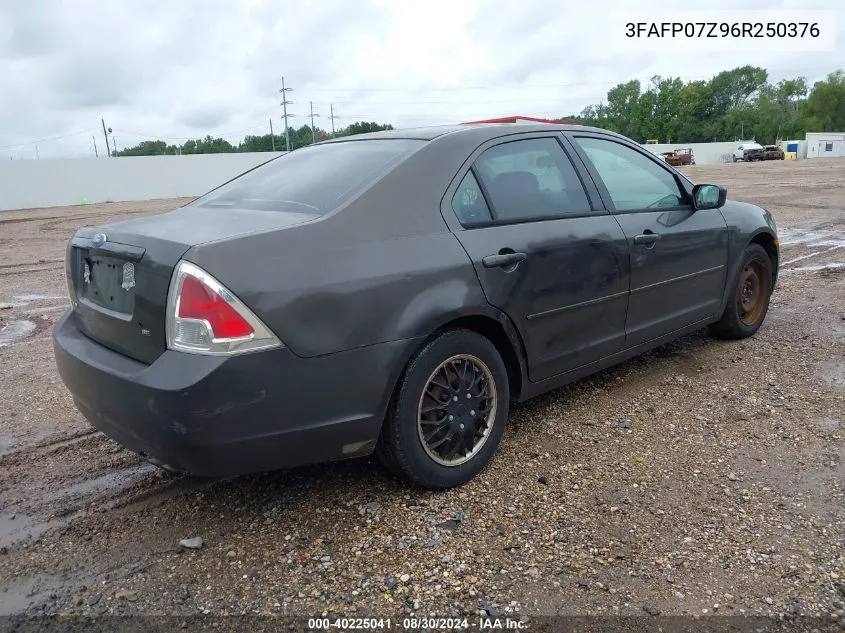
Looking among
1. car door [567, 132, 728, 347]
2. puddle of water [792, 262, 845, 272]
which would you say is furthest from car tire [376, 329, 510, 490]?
puddle of water [792, 262, 845, 272]

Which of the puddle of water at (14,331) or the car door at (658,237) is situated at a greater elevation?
the car door at (658,237)

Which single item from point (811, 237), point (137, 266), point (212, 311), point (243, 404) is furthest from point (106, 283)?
point (811, 237)

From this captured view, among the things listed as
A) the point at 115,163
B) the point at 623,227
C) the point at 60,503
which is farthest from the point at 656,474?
the point at 115,163

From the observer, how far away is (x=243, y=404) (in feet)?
7.65

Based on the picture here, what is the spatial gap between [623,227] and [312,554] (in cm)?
240

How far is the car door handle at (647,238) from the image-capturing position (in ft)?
12.3

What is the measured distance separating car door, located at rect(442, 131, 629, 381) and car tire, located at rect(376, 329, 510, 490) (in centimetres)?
26

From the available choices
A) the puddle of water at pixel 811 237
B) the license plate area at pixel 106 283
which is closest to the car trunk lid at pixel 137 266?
the license plate area at pixel 106 283

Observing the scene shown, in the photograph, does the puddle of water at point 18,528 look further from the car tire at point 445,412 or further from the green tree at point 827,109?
the green tree at point 827,109

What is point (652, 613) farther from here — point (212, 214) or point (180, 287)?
point (212, 214)

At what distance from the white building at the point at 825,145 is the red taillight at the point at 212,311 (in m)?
96.8

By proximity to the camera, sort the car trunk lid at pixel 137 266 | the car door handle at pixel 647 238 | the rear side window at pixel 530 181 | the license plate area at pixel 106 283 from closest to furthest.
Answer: the car trunk lid at pixel 137 266, the license plate area at pixel 106 283, the rear side window at pixel 530 181, the car door handle at pixel 647 238

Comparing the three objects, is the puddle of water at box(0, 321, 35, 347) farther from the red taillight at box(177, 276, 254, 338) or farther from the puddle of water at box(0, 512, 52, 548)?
the red taillight at box(177, 276, 254, 338)

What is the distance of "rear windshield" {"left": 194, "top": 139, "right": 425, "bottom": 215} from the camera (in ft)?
9.45
